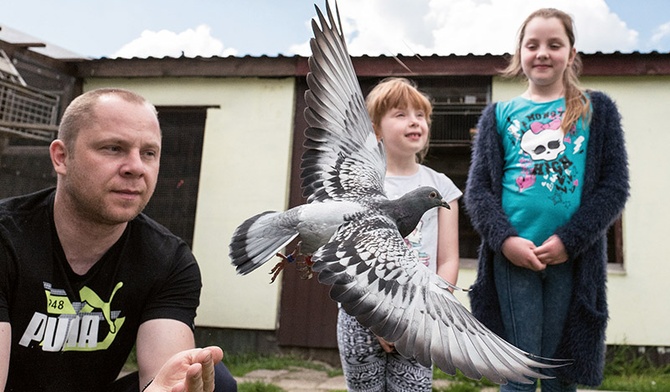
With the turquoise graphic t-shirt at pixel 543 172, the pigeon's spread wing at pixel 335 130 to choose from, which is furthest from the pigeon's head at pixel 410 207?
the turquoise graphic t-shirt at pixel 543 172

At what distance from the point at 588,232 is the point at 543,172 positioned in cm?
24

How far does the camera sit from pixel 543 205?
178 cm

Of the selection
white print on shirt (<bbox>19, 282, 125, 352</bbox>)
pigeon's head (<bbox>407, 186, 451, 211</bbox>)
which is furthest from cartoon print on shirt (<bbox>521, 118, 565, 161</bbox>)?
white print on shirt (<bbox>19, 282, 125, 352</bbox>)

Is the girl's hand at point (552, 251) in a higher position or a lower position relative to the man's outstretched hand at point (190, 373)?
higher

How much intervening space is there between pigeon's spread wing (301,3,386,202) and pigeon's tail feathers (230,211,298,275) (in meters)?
0.15

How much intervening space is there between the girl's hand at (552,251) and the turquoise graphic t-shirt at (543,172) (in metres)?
0.08

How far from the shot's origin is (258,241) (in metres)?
1.43

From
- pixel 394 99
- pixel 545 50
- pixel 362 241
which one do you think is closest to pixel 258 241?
pixel 362 241

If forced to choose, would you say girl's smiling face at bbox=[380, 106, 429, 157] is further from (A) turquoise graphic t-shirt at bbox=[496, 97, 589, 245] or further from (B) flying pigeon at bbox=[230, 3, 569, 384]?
(A) turquoise graphic t-shirt at bbox=[496, 97, 589, 245]

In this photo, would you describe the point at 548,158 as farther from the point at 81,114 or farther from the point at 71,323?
the point at 71,323

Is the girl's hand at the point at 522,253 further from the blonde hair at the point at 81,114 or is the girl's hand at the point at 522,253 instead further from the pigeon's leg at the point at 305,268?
the blonde hair at the point at 81,114

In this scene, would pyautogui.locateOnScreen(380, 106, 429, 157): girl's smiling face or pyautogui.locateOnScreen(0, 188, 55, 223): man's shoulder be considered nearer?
pyautogui.locateOnScreen(0, 188, 55, 223): man's shoulder

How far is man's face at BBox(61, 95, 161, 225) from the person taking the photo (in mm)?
1329

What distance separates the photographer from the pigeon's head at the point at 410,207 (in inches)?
53.5
